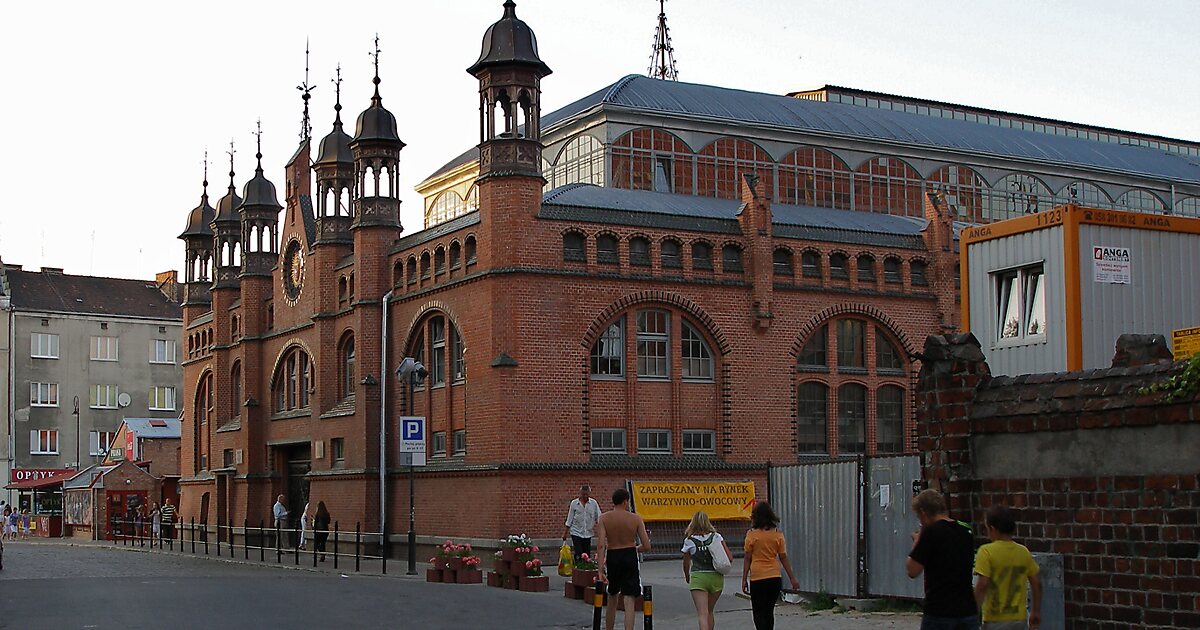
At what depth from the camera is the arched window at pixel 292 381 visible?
47.4 metres

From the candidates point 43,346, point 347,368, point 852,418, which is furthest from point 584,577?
point 43,346

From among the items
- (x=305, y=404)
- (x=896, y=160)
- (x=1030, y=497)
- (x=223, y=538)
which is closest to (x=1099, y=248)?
(x=1030, y=497)

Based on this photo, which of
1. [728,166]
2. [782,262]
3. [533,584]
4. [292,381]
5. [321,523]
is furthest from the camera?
[292,381]

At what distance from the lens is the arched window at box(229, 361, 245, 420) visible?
2132 inches

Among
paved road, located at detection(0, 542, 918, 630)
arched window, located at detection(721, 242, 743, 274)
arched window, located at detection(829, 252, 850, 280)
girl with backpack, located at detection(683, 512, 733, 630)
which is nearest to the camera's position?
girl with backpack, located at detection(683, 512, 733, 630)

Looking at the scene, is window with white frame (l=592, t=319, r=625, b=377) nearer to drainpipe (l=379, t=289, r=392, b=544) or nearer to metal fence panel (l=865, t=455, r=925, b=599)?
drainpipe (l=379, t=289, r=392, b=544)

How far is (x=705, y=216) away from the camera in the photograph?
37.8 meters

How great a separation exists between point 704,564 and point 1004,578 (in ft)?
17.3

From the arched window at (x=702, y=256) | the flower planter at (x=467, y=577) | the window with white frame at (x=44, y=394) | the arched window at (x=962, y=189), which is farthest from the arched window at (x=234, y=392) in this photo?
the window with white frame at (x=44, y=394)

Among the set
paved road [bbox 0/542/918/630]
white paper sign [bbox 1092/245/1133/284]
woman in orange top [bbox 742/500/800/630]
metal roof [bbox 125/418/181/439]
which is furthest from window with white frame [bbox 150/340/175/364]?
→ woman in orange top [bbox 742/500/800/630]

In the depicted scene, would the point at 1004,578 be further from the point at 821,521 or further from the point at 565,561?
the point at 565,561

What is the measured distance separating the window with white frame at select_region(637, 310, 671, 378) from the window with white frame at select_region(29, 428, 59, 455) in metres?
56.2

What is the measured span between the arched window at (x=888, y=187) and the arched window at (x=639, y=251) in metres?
12.3

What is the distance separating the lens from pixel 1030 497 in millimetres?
14180
